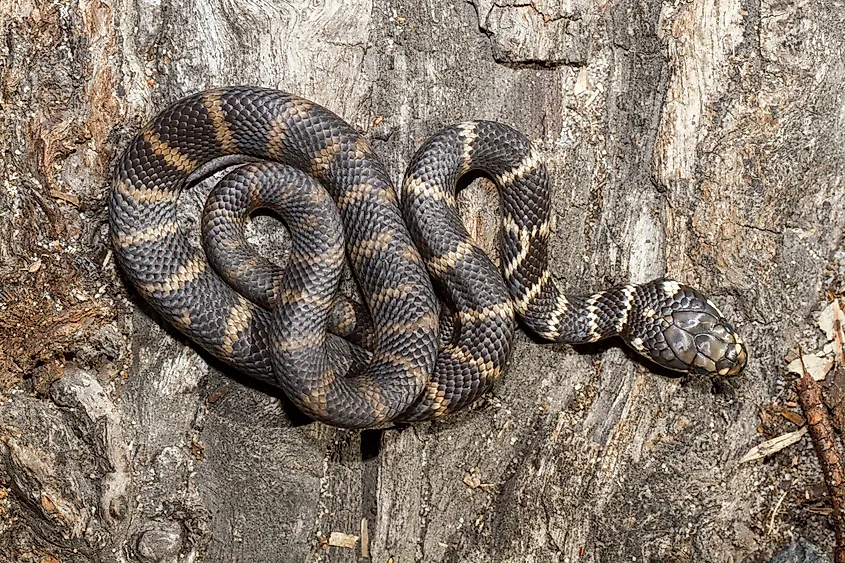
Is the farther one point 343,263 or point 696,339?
point 696,339

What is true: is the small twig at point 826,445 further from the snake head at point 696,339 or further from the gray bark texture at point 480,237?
the snake head at point 696,339

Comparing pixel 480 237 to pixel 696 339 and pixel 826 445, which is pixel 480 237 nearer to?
pixel 696 339

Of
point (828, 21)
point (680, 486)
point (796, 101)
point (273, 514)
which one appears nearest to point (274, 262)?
point (273, 514)

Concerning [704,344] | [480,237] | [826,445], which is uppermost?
[480,237]

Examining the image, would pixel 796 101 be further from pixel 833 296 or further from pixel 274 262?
pixel 274 262

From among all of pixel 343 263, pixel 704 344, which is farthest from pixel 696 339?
pixel 343 263

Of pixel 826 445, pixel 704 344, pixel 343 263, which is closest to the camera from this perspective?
pixel 343 263
